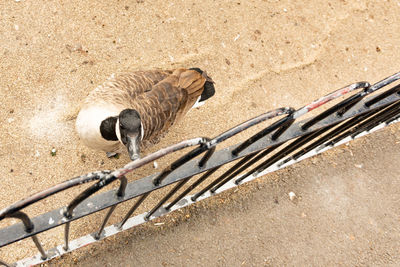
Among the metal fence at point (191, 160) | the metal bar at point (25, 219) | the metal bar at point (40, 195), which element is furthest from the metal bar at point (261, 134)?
the metal bar at point (25, 219)

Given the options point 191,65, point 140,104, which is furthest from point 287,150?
point 191,65

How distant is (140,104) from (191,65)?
955mm

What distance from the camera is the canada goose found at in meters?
2.53

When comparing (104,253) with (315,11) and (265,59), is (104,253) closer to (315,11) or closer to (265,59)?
(265,59)

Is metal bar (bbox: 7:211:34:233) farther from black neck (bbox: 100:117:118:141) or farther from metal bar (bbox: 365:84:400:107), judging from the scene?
metal bar (bbox: 365:84:400:107)

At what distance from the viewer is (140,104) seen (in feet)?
8.78

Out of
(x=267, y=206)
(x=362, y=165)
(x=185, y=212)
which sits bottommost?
(x=362, y=165)

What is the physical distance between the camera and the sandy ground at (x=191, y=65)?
2.79 meters

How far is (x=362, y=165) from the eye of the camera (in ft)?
10.2

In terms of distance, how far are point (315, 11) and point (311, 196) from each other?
83.1 inches

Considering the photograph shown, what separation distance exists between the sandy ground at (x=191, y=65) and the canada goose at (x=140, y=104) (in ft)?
1.23

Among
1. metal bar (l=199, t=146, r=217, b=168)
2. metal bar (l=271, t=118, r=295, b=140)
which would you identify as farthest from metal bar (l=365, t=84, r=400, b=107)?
metal bar (l=199, t=146, r=217, b=168)

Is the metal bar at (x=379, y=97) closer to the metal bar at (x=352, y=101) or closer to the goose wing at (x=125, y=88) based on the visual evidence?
the metal bar at (x=352, y=101)

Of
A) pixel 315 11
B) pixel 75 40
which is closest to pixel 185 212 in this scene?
pixel 75 40
